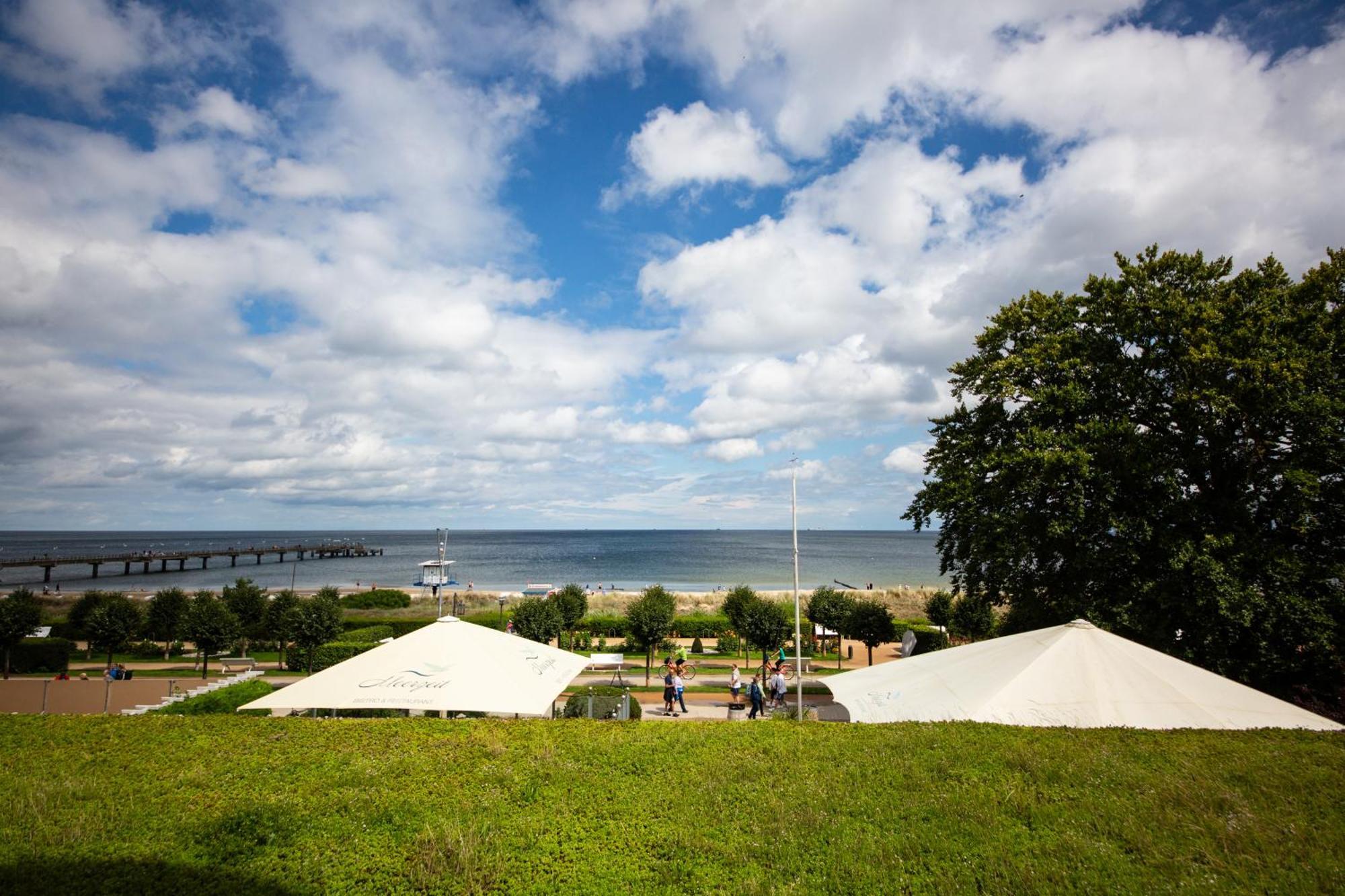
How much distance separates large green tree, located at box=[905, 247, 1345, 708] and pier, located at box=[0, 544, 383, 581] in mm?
75522

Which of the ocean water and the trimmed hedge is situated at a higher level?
the trimmed hedge

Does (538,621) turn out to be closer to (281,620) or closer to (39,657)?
(281,620)

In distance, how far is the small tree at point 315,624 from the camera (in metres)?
25.5

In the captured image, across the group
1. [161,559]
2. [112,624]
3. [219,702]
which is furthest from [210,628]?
[161,559]

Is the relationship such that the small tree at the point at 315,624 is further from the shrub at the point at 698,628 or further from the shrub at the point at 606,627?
the shrub at the point at 698,628

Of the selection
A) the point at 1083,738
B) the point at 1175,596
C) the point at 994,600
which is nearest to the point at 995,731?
the point at 1083,738

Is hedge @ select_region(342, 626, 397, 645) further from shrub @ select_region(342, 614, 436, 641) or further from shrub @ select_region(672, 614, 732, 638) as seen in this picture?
shrub @ select_region(672, 614, 732, 638)

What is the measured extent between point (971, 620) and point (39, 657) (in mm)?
42416

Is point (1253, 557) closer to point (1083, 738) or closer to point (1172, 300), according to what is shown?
point (1172, 300)

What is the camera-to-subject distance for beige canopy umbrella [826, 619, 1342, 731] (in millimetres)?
9680

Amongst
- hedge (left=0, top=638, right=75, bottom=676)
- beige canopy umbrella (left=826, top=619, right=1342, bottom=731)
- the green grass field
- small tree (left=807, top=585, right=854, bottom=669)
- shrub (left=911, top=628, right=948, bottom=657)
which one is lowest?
shrub (left=911, top=628, right=948, bottom=657)

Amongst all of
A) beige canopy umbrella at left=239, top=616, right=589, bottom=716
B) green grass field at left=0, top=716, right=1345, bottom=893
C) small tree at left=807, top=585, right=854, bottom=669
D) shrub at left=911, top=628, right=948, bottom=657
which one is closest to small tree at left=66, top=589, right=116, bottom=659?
green grass field at left=0, top=716, right=1345, bottom=893

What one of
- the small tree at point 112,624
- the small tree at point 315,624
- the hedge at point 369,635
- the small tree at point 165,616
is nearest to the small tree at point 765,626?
the hedge at point 369,635

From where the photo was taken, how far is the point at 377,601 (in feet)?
172
